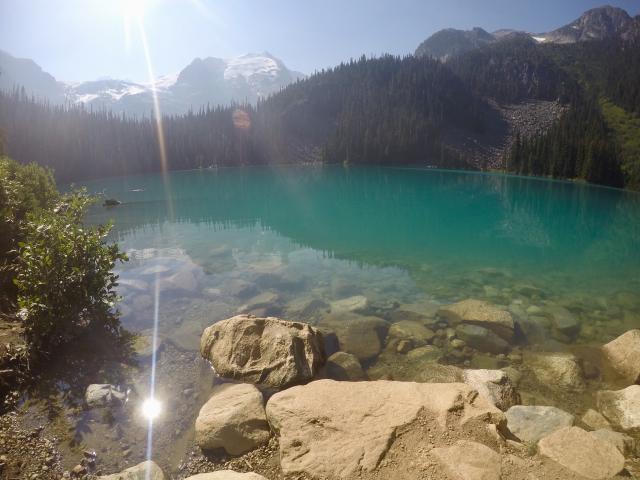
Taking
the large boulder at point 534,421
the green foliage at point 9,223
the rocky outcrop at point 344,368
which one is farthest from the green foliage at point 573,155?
the green foliage at point 9,223

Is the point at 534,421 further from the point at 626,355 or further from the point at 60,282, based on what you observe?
the point at 60,282

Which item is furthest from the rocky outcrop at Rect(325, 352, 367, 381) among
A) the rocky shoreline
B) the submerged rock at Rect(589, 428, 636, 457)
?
the submerged rock at Rect(589, 428, 636, 457)

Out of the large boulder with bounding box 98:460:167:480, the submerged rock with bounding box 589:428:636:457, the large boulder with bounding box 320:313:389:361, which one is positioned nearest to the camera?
the large boulder with bounding box 98:460:167:480

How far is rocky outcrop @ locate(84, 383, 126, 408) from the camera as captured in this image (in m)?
9.10

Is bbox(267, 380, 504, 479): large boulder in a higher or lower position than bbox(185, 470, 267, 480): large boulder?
higher

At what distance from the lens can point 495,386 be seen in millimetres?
9727

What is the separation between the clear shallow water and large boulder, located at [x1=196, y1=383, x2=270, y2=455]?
2.30 ft

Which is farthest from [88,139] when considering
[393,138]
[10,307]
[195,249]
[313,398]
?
[313,398]

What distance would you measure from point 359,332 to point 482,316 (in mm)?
5179

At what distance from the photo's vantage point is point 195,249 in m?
27.5

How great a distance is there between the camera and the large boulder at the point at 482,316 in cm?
1395

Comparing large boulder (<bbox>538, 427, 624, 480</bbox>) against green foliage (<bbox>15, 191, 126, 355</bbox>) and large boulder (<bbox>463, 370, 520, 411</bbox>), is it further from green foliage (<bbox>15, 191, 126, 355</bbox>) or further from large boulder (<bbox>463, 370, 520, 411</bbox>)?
green foliage (<bbox>15, 191, 126, 355</bbox>)

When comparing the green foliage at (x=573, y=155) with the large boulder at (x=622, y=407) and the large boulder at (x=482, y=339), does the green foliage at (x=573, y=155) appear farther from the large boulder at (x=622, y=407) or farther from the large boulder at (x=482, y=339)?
the large boulder at (x=622, y=407)

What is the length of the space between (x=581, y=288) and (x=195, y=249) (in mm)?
25635
